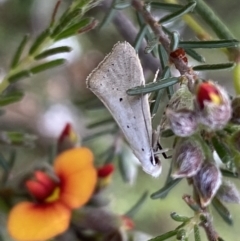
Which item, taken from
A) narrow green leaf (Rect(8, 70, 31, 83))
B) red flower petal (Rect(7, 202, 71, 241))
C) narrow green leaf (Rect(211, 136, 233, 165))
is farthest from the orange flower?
narrow green leaf (Rect(211, 136, 233, 165))

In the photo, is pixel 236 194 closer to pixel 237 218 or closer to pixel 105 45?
pixel 105 45

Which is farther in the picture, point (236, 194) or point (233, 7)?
point (233, 7)

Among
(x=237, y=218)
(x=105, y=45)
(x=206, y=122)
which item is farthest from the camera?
(x=237, y=218)

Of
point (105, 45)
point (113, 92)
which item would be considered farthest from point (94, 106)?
point (113, 92)

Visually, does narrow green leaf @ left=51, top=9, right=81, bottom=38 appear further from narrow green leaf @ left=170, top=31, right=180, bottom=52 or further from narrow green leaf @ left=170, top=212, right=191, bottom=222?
narrow green leaf @ left=170, top=212, right=191, bottom=222

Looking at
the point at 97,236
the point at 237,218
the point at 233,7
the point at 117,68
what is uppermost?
the point at 117,68

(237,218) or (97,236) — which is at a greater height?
(97,236)
